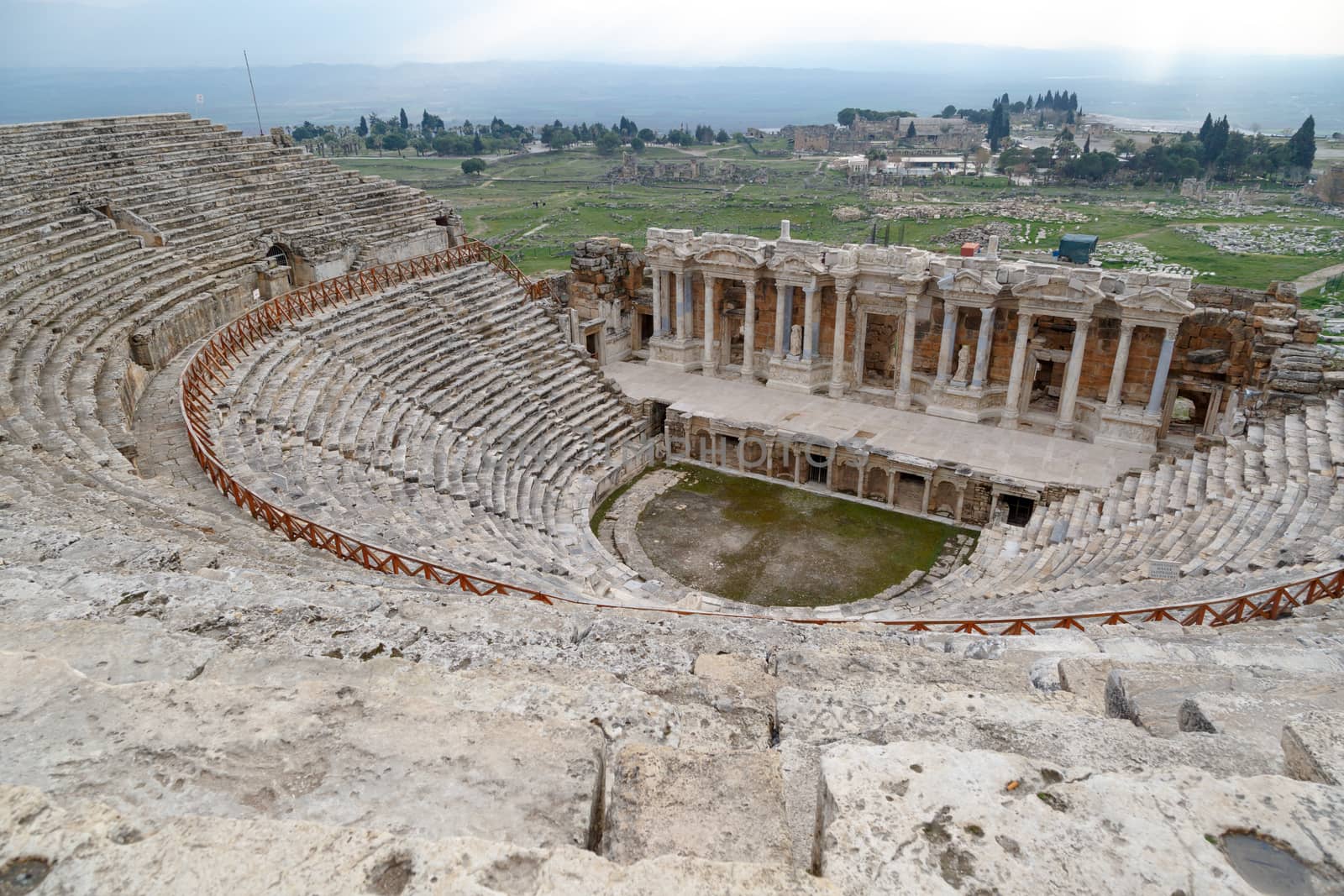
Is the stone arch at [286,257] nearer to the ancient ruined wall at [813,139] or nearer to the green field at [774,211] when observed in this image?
the green field at [774,211]

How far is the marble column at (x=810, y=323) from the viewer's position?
24844 millimetres

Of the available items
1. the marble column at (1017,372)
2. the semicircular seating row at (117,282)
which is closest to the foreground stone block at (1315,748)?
the semicircular seating row at (117,282)

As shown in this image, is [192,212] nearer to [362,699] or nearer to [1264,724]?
[362,699]

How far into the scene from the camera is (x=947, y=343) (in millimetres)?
23500

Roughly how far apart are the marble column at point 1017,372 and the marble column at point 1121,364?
218 centimetres

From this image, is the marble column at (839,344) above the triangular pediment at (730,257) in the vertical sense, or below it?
below

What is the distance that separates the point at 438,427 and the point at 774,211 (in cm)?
6556

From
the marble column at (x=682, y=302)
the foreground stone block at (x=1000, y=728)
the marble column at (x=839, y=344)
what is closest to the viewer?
the foreground stone block at (x=1000, y=728)

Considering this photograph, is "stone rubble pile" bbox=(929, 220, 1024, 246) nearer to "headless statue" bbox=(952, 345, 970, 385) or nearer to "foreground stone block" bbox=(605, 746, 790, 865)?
"headless statue" bbox=(952, 345, 970, 385)

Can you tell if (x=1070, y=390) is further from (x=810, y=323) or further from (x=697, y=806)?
(x=697, y=806)

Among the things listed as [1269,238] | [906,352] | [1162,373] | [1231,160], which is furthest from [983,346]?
[1231,160]

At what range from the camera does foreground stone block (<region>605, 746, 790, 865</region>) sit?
3240 mm

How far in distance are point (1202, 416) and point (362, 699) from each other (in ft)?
82.3

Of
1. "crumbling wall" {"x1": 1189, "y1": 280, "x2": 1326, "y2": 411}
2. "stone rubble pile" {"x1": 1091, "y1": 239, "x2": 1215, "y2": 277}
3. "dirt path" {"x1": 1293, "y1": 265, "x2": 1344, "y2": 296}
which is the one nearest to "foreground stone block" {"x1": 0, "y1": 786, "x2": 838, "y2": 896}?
"crumbling wall" {"x1": 1189, "y1": 280, "x2": 1326, "y2": 411}
